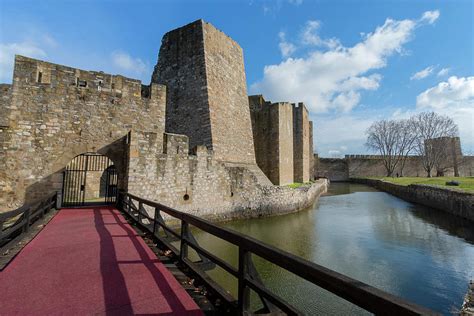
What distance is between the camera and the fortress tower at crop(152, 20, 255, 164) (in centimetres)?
1340

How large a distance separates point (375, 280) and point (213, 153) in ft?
28.1

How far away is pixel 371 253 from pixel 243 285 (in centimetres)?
732

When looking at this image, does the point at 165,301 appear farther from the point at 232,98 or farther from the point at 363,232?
the point at 232,98

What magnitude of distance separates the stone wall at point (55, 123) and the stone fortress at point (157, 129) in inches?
1.3

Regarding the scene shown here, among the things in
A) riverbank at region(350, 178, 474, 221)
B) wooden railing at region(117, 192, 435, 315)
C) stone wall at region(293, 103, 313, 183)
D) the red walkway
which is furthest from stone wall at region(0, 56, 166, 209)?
stone wall at region(293, 103, 313, 183)

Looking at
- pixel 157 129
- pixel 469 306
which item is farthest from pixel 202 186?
pixel 469 306

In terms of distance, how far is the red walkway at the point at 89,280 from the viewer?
8.20 ft

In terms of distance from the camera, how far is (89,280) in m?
3.13

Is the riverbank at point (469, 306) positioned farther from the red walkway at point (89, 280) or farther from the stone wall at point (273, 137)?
the stone wall at point (273, 137)

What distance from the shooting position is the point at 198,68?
13.6 meters

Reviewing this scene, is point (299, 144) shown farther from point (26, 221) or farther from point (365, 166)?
point (365, 166)

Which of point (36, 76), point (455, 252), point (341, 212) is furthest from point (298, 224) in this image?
point (36, 76)

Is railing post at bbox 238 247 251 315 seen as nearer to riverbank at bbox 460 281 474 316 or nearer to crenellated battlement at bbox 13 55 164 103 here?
riverbank at bbox 460 281 474 316

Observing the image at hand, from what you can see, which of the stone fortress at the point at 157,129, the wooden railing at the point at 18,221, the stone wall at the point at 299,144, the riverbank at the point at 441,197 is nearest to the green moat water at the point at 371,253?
the riverbank at the point at 441,197
